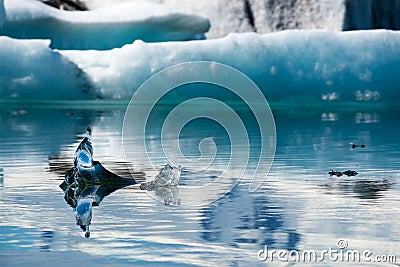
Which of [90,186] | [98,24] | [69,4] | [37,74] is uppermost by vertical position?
[69,4]

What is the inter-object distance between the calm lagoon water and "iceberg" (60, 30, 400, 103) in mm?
4091

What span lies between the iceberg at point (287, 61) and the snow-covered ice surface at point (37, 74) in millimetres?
181

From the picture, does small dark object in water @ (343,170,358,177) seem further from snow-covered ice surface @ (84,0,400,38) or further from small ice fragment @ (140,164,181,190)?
snow-covered ice surface @ (84,0,400,38)

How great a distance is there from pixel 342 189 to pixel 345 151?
147cm

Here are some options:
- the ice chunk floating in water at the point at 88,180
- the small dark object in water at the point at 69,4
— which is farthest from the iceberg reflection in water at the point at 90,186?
the small dark object in water at the point at 69,4

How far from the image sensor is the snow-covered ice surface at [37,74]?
890cm

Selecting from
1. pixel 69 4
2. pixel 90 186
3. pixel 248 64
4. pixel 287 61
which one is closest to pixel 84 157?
pixel 90 186

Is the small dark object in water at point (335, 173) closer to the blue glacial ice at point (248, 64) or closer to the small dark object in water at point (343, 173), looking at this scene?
the small dark object in water at point (343, 173)

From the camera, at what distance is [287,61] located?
358 inches

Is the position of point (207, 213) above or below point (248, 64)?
below

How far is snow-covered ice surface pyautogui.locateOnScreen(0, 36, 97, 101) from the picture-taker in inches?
350

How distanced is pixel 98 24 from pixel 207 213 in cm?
814

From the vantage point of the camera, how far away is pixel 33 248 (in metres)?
2.09

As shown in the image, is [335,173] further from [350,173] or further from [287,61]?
[287,61]
